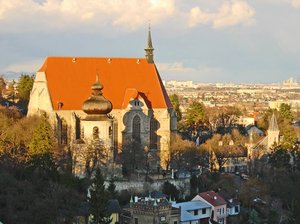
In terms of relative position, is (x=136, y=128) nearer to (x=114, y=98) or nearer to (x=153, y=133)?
(x=153, y=133)

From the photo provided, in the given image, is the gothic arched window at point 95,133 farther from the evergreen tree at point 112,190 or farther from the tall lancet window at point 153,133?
the tall lancet window at point 153,133

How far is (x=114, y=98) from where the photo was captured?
174 feet

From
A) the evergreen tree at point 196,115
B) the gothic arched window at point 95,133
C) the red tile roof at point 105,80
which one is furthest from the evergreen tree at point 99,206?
the evergreen tree at point 196,115

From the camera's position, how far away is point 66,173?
42.4 metres

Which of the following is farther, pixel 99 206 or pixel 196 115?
pixel 196 115

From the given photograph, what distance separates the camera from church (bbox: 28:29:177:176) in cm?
5041

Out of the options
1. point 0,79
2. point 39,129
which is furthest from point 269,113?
point 39,129

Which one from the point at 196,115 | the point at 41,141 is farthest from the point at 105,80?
the point at 196,115

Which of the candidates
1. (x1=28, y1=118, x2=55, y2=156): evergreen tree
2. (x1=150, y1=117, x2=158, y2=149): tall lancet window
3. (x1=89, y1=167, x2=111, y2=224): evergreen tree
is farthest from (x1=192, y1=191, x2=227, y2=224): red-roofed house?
(x1=28, y1=118, x2=55, y2=156): evergreen tree

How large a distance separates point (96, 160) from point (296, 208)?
1494 cm

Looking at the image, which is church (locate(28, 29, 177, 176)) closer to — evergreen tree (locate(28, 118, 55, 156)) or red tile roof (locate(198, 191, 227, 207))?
evergreen tree (locate(28, 118, 55, 156))

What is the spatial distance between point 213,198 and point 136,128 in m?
11.2

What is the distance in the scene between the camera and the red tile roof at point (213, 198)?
144ft

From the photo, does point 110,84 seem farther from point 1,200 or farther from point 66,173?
point 1,200
